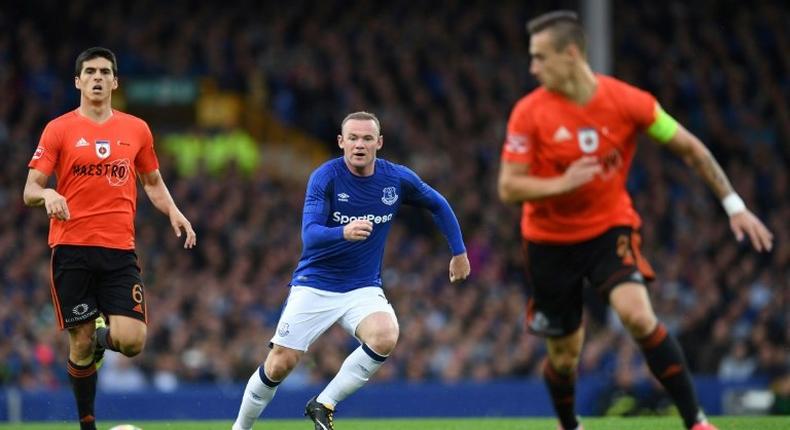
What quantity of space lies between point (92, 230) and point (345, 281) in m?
1.75

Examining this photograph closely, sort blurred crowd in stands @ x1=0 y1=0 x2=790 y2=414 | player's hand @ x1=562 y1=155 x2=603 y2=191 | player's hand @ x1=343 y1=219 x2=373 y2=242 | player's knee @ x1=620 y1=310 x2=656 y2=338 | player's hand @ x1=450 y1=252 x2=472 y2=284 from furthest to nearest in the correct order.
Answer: blurred crowd in stands @ x1=0 y1=0 x2=790 y2=414 → player's hand @ x1=450 y1=252 x2=472 y2=284 → player's hand @ x1=343 y1=219 x2=373 y2=242 → player's knee @ x1=620 y1=310 x2=656 y2=338 → player's hand @ x1=562 y1=155 x2=603 y2=191

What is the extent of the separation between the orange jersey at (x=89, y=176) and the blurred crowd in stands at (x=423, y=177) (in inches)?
337

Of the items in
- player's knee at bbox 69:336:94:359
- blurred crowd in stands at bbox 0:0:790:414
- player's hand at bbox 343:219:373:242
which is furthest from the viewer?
blurred crowd in stands at bbox 0:0:790:414

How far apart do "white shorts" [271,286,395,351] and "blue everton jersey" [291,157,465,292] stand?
66 millimetres

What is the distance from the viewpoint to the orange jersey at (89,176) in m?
9.52

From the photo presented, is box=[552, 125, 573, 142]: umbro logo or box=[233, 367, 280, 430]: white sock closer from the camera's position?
box=[552, 125, 573, 142]: umbro logo

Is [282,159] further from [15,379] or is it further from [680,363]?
[680,363]

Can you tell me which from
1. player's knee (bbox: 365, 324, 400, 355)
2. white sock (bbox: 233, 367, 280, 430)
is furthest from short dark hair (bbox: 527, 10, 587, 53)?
white sock (bbox: 233, 367, 280, 430)

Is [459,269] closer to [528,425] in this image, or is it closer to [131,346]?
[131,346]

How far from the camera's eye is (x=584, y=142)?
7.73 m

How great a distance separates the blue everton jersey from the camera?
9.79m

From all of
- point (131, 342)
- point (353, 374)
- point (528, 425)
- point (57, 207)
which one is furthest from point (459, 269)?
point (57, 207)

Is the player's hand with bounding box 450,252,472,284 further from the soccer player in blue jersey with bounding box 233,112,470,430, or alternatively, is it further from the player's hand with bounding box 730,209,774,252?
the player's hand with bounding box 730,209,774,252

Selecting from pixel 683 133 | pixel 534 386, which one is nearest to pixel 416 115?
pixel 534 386
